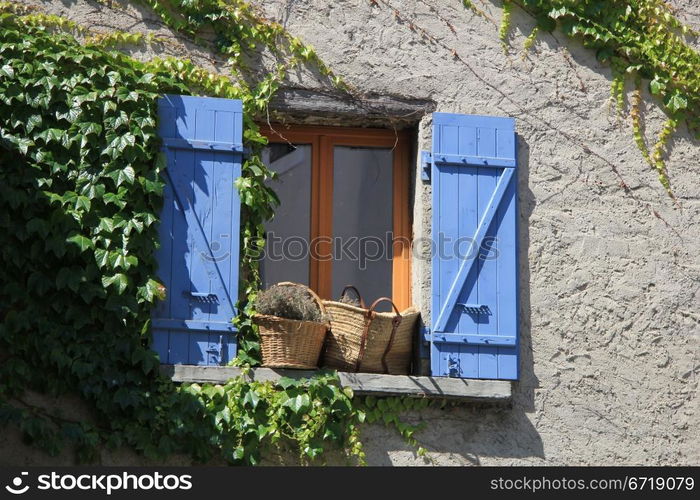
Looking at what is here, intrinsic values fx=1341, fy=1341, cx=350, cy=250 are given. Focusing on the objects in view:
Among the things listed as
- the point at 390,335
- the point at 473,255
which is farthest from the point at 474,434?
the point at 473,255

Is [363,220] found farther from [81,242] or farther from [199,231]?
[81,242]

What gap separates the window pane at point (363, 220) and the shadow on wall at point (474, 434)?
0.78 m

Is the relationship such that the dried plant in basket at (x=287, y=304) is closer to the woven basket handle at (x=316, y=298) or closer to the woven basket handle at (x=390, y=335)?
the woven basket handle at (x=316, y=298)

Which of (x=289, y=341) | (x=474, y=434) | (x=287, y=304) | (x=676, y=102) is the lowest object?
(x=474, y=434)

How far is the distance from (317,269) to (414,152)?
2.64 feet

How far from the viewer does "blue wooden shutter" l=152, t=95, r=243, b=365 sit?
20.7 feet

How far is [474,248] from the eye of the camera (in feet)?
21.8

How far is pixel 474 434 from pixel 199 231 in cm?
165

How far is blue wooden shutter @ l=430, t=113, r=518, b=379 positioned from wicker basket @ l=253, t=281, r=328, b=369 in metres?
0.60

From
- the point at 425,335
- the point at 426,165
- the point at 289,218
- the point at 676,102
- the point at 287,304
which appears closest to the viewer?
the point at 287,304

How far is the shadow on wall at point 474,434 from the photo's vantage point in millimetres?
6395

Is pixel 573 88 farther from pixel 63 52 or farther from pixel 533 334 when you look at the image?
pixel 63 52

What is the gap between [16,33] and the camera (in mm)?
6430

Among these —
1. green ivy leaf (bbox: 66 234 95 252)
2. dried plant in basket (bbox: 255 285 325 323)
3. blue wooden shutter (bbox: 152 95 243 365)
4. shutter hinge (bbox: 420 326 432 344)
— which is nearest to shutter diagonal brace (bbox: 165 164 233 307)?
blue wooden shutter (bbox: 152 95 243 365)
